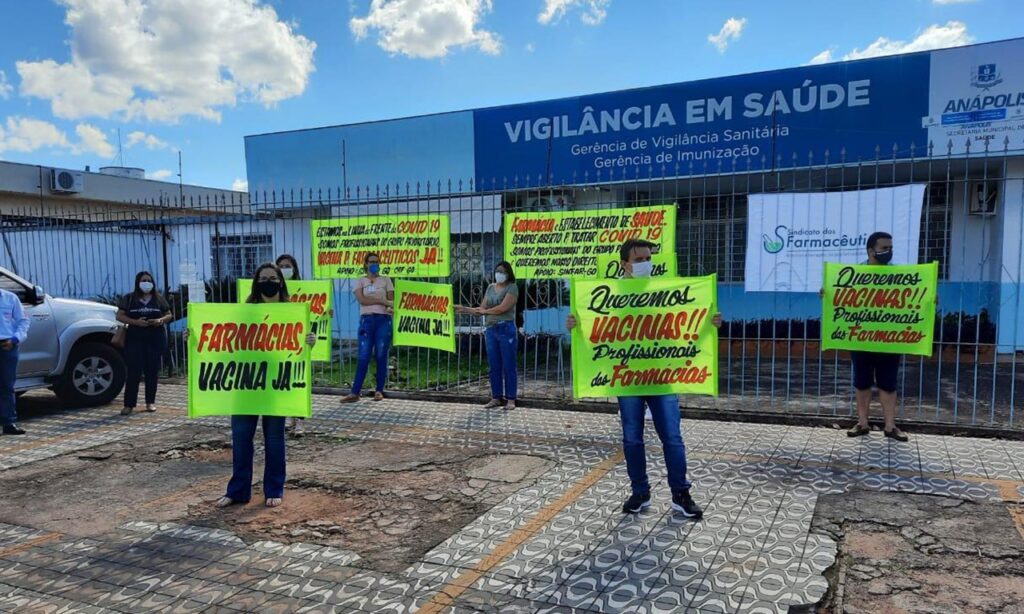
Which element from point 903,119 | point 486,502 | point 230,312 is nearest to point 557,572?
point 486,502

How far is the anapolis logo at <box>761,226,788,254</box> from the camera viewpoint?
25.2 ft

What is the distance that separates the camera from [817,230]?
754 centimetres

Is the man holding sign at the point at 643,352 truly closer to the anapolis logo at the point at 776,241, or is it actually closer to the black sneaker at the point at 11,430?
the anapolis logo at the point at 776,241

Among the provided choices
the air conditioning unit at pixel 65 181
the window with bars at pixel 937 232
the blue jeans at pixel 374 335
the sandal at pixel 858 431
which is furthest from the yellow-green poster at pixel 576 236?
the air conditioning unit at pixel 65 181

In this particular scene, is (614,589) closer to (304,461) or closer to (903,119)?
(304,461)

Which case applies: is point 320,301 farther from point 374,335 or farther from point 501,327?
point 501,327

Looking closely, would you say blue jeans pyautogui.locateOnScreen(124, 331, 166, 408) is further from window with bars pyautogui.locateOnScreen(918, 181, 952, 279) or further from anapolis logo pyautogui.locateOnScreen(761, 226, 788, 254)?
window with bars pyautogui.locateOnScreen(918, 181, 952, 279)

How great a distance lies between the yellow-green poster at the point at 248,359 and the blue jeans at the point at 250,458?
11cm

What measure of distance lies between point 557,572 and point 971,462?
4088 millimetres

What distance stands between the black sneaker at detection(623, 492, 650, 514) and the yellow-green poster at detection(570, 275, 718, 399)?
0.70 meters

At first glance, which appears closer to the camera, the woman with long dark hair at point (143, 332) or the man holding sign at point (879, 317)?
the man holding sign at point (879, 317)

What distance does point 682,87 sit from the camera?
13.4 m

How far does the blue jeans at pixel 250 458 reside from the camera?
16.5 feet

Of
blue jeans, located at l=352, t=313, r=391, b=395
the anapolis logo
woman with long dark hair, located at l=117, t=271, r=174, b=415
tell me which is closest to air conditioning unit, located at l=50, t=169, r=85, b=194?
woman with long dark hair, located at l=117, t=271, r=174, b=415
